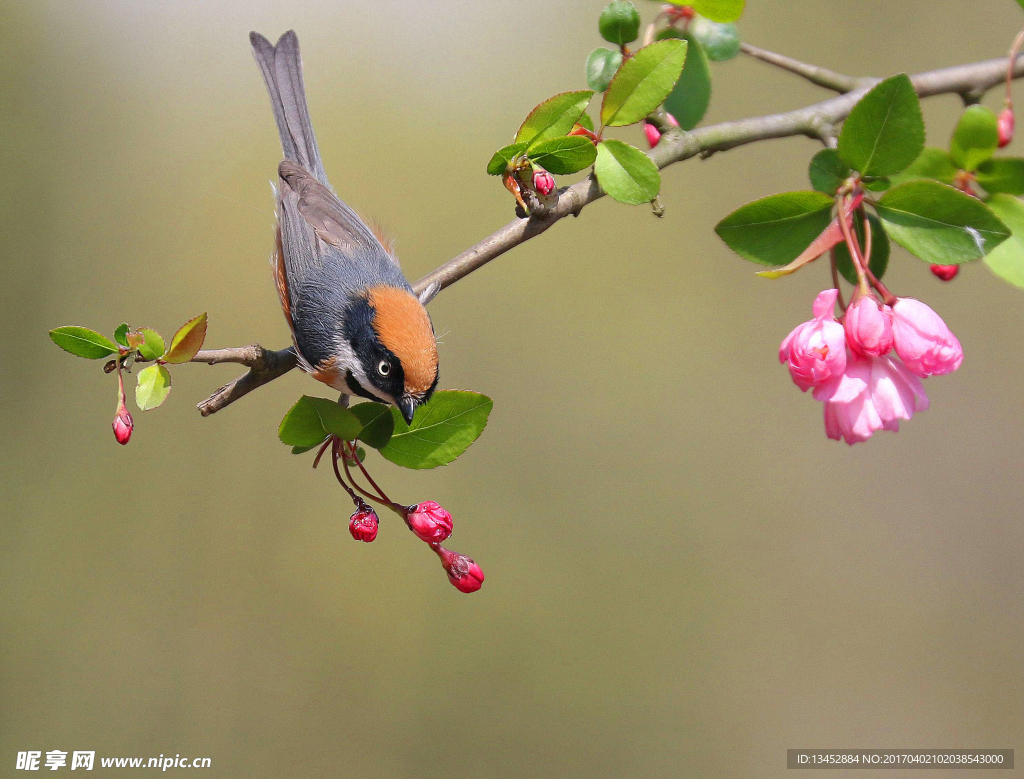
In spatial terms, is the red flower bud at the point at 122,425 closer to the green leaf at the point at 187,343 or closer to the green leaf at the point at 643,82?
the green leaf at the point at 187,343

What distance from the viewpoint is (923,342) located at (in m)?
1.28

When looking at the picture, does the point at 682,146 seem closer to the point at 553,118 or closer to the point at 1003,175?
the point at 553,118

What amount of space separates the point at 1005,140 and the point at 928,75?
251mm

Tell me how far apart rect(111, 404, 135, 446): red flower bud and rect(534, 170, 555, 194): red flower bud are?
0.89m

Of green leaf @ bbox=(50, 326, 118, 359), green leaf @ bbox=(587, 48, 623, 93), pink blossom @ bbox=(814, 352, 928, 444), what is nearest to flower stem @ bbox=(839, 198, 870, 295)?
pink blossom @ bbox=(814, 352, 928, 444)

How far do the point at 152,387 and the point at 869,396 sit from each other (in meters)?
1.33

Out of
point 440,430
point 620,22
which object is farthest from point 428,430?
point 620,22

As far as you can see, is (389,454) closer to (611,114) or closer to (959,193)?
(611,114)

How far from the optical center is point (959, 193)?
3.95 feet

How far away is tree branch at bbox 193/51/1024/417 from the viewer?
1.32 meters

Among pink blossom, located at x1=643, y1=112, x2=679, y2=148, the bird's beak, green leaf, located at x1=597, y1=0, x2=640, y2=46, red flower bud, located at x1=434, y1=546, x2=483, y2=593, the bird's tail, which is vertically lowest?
red flower bud, located at x1=434, y1=546, x2=483, y2=593

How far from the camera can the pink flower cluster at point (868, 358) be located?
1.27 m

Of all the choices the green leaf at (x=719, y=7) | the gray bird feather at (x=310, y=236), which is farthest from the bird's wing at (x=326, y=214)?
the green leaf at (x=719, y=7)

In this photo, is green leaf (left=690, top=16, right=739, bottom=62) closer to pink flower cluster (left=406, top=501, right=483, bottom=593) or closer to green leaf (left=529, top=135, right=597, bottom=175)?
green leaf (left=529, top=135, right=597, bottom=175)
